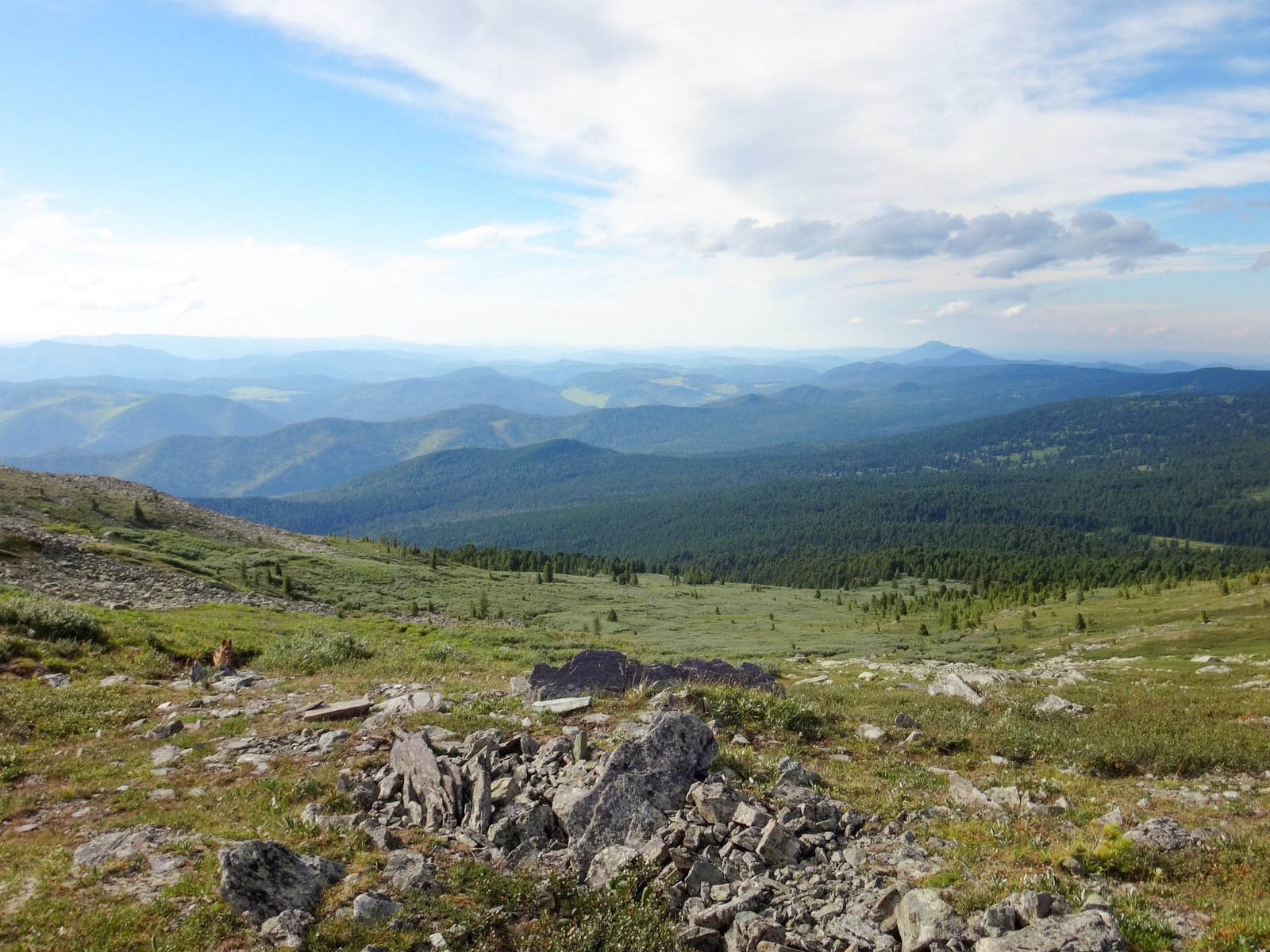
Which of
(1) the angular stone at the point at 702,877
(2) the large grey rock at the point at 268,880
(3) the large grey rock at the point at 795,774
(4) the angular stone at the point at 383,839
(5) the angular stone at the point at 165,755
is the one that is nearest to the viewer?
(2) the large grey rock at the point at 268,880

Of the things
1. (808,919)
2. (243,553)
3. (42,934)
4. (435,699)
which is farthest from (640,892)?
(243,553)

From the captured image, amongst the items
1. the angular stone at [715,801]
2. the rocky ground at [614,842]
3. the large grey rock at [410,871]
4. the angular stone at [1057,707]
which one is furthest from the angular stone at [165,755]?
the angular stone at [1057,707]

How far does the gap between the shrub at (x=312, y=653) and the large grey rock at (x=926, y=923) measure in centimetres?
2267

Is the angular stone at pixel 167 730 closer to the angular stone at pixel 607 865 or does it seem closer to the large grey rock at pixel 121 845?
the large grey rock at pixel 121 845

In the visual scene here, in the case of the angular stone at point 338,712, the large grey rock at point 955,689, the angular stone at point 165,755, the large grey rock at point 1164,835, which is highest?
the large grey rock at point 1164,835

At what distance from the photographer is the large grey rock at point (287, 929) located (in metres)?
8.17

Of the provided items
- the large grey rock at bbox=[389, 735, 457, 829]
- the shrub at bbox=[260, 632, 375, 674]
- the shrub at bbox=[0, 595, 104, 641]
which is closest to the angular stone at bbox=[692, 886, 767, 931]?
the large grey rock at bbox=[389, 735, 457, 829]

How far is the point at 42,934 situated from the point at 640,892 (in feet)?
27.2

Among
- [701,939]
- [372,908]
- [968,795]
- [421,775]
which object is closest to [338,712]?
[421,775]

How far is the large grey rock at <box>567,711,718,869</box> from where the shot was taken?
10.9m

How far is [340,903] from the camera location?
29.8 ft

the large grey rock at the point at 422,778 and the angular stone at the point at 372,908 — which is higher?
the angular stone at the point at 372,908

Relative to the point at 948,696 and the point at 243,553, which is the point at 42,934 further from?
the point at 243,553

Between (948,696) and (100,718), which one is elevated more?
(100,718)
